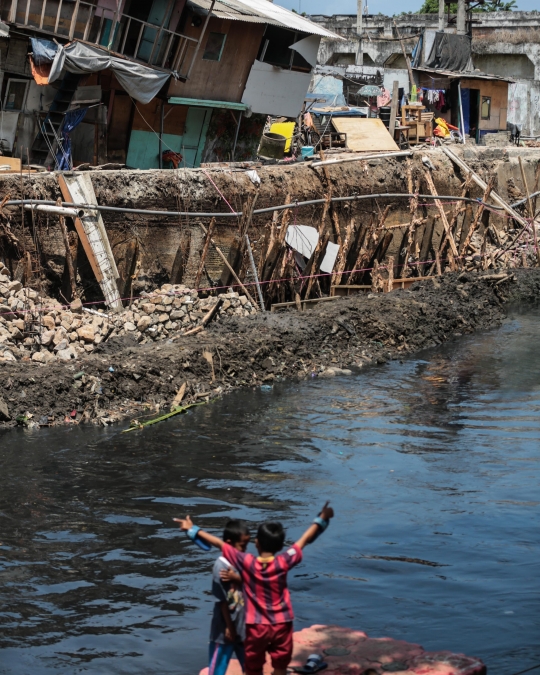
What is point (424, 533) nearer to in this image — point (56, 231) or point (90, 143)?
point (56, 231)

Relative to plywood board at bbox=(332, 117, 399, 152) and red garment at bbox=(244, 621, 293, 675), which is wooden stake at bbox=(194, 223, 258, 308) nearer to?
plywood board at bbox=(332, 117, 399, 152)

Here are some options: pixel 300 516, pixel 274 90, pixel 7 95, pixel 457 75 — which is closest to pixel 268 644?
pixel 300 516

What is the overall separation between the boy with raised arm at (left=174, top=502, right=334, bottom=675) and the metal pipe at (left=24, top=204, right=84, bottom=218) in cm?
1248

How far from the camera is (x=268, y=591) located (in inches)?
231

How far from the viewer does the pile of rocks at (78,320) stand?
1539 cm

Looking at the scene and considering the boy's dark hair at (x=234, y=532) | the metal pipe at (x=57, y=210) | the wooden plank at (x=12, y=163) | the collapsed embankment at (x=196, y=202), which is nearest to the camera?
the boy's dark hair at (x=234, y=532)

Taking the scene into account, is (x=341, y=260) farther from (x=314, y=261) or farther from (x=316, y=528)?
(x=316, y=528)

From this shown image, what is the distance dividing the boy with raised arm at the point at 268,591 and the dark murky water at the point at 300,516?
128 centimetres

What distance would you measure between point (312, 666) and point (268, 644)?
24.7 inches

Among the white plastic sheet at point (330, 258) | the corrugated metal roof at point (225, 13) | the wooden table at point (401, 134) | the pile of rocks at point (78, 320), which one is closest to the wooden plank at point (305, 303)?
the white plastic sheet at point (330, 258)

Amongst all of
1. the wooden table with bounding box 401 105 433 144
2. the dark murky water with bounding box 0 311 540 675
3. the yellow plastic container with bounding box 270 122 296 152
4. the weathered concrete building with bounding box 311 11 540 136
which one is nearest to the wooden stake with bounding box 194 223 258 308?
the dark murky water with bounding box 0 311 540 675

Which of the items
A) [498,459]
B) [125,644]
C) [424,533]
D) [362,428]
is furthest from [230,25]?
[125,644]

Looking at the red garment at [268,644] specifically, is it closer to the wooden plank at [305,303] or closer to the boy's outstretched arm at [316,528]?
the boy's outstretched arm at [316,528]

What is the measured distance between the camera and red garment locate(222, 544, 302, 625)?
585cm
